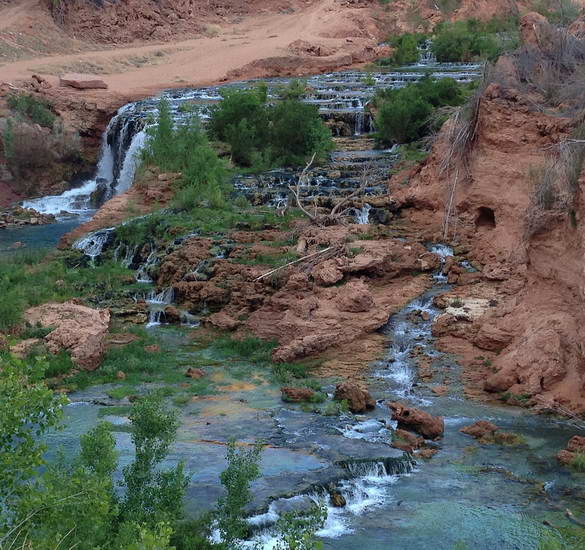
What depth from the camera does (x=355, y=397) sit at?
11.1 meters

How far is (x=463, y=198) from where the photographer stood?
16.5 m

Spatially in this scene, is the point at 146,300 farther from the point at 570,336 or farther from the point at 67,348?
the point at 570,336

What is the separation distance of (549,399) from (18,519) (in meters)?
7.10

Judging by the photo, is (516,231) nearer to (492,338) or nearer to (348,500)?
(492,338)

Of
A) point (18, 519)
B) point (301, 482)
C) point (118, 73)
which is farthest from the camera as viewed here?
point (118, 73)

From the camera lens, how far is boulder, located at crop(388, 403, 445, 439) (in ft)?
33.8

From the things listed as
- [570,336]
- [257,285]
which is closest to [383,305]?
[257,285]

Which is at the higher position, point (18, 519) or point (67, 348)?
point (18, 519)

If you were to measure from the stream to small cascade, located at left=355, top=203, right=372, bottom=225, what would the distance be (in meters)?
3.32

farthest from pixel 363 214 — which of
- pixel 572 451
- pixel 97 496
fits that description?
pixel 97 496

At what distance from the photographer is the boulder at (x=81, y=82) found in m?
30.8

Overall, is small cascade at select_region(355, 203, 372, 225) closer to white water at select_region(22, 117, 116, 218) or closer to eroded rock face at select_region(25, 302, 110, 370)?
eroded rock face at select_region(25, 302, 110, 370)

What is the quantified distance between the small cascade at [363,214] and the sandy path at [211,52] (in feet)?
51.4

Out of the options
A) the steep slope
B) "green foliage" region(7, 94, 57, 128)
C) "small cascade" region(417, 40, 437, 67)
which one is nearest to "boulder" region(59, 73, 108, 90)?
"green foliage" region(7, 94, 57, 128)
